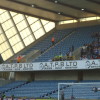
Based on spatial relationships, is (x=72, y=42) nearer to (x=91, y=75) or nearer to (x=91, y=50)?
(x=91, y=50)

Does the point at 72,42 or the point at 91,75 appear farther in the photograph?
the point at 72,42

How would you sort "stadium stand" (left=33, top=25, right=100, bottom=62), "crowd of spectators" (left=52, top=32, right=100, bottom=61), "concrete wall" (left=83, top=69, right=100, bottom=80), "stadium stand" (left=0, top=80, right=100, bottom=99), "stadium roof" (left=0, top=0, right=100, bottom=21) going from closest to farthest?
1. "stadium stand" (left=0, top=80, right=100, bottom=99)
2. "concrete wall" (left=83, top=69, right=100, bottom=80)
3. "crowd of spectators" (left=52, top=32, right=100, bottom=61)
4. "stadium roof" (left=0, top=0, right=100, bottom=21)
5. "stadium stand" (left=33, top=25, right=100, bottom=62)

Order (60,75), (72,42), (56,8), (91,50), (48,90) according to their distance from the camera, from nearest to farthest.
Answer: (48,90)
(91,50)
(60,75)
(56,8)
(72,42)

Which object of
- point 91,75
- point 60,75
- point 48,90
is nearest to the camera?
point 48,90

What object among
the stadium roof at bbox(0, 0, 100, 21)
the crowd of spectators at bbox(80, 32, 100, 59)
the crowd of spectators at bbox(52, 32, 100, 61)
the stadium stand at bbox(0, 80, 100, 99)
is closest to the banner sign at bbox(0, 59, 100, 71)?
the crowd of spectators at bbox(52, 32, 100, 61)

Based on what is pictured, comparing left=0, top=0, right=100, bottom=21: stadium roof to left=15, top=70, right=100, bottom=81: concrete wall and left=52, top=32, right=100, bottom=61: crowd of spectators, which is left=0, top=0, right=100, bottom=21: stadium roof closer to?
left=52, top=32, right=100, bottom=61: crowd of spectators

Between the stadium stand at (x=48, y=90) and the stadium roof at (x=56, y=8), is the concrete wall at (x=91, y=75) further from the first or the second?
the stadium roof at (x=56, y=8)

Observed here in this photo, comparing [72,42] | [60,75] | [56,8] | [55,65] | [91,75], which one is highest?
[56,8]

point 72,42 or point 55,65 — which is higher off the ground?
point 72,42

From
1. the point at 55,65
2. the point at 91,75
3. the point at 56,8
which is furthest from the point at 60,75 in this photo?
the point at 56,8

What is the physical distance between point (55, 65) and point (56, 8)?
330 inches

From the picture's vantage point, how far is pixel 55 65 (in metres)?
35.1

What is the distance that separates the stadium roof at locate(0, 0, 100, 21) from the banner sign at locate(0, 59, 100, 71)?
684cm

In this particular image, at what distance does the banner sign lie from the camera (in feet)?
107
